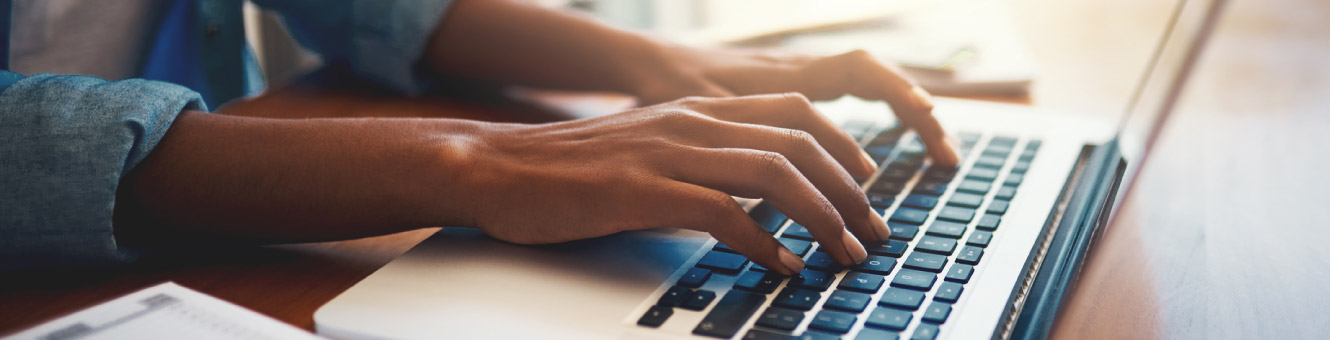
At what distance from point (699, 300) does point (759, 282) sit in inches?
1.4

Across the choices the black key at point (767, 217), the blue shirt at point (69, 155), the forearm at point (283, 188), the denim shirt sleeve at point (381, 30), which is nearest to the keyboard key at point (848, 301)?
the black key at point (767, 217)

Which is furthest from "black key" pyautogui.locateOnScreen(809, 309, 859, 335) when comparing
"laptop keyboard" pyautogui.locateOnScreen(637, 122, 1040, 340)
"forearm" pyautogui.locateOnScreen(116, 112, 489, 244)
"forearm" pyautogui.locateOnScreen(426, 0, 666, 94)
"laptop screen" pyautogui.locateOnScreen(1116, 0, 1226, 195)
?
"forearm" pyautogui.locateOnScreen(426, 0, 666, 94)

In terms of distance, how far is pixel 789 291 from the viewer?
0.43 metres

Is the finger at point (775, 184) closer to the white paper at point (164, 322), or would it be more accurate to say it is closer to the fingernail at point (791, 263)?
→ the fingernail at point (791, 263)

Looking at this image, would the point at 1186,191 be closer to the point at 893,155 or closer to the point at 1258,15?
the point at 893,155

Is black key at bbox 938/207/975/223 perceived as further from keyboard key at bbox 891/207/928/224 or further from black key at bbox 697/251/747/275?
black key at bbox 697/251/747/275

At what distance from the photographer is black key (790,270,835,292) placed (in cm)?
44

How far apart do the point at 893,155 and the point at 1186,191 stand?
193 millimetres

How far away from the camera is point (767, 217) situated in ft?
1.78

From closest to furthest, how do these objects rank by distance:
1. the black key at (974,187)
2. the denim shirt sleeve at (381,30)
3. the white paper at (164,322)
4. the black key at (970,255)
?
1. the white paper at (164,322)
2. the black key at (970,255)
3. the black key at (974,187)
4. the denim shirt sleeve at (381,30)

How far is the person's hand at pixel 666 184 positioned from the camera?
0.47 meters

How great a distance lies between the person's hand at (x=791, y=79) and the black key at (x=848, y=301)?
0.81ft

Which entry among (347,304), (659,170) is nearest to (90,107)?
(347,304)

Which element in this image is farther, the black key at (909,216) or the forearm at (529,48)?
the forearm at (529,48)
